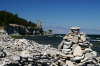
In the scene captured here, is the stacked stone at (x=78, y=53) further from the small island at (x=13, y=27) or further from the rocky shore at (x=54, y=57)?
the small island at (x=13, y=27)

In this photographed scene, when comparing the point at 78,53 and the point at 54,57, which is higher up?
the point at 78,53

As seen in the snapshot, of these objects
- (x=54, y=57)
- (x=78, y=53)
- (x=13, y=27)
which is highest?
(x=13, y=27)

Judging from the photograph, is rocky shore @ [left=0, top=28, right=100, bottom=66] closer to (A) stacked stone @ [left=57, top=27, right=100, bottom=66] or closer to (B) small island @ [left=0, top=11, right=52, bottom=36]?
(A) stacked stone @ [left=57, top=27, right=100, bottom=66]

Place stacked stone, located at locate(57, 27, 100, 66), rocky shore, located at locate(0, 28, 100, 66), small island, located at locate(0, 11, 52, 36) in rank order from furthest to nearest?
1. small island, located at locate(0, 11, 52, 36)
2. stacked stone, located at locate(57, 27, 100, 66)
3. rocky shore, located at locate(0, 28, 100, 66)

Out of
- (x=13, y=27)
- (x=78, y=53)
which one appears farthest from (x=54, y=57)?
(x=13, y=27)

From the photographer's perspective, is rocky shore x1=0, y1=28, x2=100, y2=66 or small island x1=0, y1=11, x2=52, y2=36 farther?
small island x1=0, y1=11, x2=52, y2=36

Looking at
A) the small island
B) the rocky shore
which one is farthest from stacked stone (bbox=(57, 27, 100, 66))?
the small island

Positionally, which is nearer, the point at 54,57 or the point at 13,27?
the point at 54,57

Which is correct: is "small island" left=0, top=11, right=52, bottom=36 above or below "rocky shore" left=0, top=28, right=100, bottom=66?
above

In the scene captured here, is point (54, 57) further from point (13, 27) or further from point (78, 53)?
point (13, 27)

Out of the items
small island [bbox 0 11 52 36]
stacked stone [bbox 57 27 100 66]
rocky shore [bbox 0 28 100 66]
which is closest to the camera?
rocky shore [bbox 0 28 100 66]

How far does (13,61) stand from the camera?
683cm

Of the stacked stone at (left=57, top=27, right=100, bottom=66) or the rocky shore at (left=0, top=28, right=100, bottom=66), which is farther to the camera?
the stacked stone at (left=57, top=27, right=100, bottom=66)

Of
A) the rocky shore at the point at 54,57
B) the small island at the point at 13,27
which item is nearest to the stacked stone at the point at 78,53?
the rocky shore at the point at 54,57
